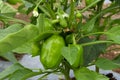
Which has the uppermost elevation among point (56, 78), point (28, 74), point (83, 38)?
point (83, 38)

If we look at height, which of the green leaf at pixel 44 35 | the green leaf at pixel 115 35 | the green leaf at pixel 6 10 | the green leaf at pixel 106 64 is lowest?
the green leaf at pixel 106 64

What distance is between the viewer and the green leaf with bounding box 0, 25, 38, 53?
1.05 m

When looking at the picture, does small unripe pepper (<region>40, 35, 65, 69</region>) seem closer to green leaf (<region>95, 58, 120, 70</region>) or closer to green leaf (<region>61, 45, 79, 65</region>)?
green leaf (<region>61, 45, 79, 65</region>)

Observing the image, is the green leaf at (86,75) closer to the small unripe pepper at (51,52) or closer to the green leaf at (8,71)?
the small unripe pepper at (51,52)

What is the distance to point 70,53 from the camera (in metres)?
1.17

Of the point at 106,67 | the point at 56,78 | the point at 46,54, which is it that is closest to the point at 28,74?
the point at 46,54

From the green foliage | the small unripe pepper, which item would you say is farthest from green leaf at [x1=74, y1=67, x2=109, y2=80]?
the small unripe pepper

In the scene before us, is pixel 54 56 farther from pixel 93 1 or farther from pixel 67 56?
pixel 93 1

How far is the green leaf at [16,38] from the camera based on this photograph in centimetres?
105

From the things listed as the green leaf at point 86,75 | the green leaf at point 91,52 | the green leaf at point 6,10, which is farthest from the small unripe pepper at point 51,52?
the green leaf at point 6,10

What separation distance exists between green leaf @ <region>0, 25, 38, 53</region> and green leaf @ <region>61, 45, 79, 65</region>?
0.12m

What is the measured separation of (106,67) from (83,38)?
5.8 inches

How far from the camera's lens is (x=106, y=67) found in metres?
1.32

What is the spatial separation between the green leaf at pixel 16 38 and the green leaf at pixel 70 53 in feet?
0.40
